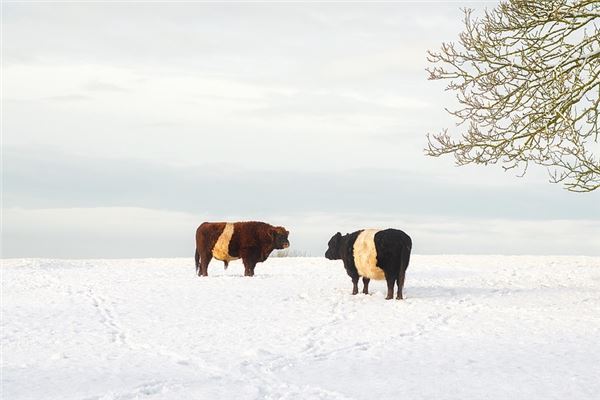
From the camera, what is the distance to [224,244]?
56.3ft

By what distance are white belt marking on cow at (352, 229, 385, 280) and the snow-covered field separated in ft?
1.62

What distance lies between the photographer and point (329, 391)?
7137 mm

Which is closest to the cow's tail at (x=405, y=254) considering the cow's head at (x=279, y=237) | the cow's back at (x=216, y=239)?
the cow's head at (x=279, y=237)

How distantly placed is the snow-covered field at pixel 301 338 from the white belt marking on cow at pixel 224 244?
2.22 feet

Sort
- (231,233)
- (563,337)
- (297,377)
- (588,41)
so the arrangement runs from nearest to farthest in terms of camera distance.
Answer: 1. (297,377)
2. (563,337)
3. (588,41)
4. (231,233)

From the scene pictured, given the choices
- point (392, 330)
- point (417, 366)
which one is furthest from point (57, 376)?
point (392, 330)

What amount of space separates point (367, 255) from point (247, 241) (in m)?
4.51

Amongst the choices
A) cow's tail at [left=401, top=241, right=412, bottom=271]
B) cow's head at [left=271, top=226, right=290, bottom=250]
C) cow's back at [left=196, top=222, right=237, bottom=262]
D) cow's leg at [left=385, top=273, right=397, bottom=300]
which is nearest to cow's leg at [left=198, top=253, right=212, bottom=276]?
cow's back at [left=196, top=222, right=237, bottom=262]

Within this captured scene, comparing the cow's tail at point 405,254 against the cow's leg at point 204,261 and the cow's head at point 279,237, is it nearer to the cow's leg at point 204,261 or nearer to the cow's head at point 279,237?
the cow's head at point 279,237

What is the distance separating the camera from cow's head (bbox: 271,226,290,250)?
674 inches

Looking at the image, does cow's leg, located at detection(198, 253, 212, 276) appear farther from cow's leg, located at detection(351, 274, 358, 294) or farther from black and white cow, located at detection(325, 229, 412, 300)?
black and white cow, located at detection(325, 229, 412, 300)

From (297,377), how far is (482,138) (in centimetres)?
801

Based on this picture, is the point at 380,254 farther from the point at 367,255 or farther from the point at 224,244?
the point at 224,244

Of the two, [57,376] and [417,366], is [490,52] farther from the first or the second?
[57,376]
